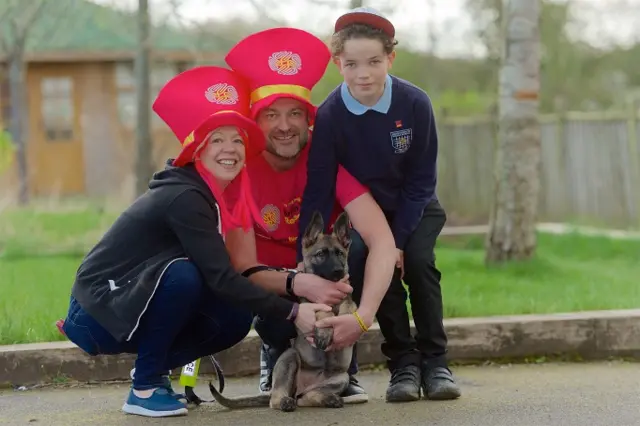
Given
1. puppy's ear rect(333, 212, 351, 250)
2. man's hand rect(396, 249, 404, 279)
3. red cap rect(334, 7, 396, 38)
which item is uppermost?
red cap rect(334, 7, 396, 38)

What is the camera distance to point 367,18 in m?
4.93

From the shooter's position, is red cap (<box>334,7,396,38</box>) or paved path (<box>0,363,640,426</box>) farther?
red cap (<box>334,7,396,38</box>)

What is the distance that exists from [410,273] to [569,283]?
11.5ft

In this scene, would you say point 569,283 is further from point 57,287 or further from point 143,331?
point 143,331

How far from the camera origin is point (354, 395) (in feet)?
16.4

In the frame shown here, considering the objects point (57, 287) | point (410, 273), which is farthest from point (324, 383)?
point (57, 287)

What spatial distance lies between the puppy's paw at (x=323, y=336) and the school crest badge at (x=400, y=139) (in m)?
0.93

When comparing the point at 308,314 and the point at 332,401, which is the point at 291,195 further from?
the point at 332,401

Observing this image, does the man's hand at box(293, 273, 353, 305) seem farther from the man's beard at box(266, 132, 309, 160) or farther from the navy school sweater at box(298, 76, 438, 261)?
the man's beard at box(266, 132, 309, 160)

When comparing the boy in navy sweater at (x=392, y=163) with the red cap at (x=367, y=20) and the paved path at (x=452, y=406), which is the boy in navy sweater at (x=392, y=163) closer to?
the red cap at (x=367, y=20)

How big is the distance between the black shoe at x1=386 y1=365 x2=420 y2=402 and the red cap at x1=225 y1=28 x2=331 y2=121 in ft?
4.43

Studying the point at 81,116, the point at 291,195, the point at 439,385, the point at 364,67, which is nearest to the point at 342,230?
the point at 291,195

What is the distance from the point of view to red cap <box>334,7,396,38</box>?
494 cm

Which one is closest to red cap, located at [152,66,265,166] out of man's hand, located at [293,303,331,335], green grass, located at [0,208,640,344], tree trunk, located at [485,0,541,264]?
man's hand, located at [293,303,331,335]
